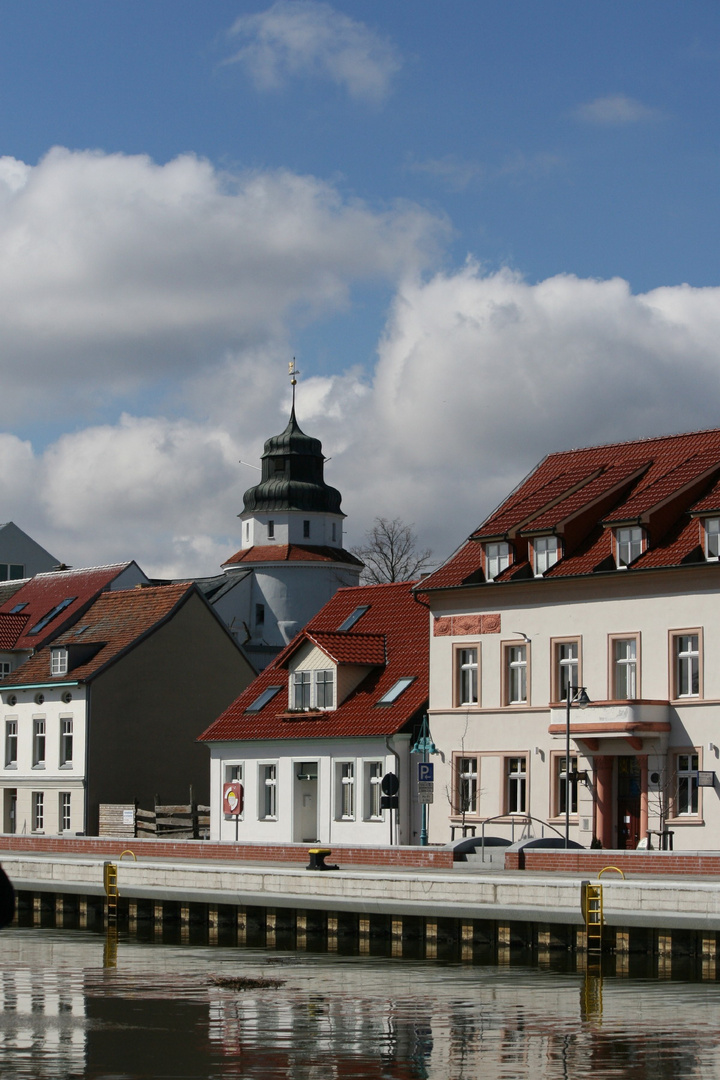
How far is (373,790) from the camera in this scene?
2042 inches

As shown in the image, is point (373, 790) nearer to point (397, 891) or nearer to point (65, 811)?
point (65, 811)

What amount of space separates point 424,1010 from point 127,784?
38.8 metres

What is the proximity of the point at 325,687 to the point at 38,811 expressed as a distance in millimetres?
16171

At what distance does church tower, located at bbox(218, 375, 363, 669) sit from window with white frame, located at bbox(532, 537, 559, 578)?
58586mm

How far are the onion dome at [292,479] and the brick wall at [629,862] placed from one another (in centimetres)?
7487

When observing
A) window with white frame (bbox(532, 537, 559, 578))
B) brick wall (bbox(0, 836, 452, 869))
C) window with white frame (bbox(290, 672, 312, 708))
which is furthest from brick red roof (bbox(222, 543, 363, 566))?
window with white frame (bbox(532, 537, 559, 578))

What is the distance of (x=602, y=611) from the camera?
4638 centimetres

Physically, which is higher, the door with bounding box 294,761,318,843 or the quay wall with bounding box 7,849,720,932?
the door with bounding box 294,761,318,843

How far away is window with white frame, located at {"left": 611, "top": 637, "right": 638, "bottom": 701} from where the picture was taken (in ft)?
150

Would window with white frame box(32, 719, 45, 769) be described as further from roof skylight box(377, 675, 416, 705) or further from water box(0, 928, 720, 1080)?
water box(0, 928, 720, 1080)

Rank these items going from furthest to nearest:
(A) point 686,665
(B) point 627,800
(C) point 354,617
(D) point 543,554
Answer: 1. (C) point 354,617
2. (D) point 543,554
3. (B) point 627,800
4. (A) point 686,665

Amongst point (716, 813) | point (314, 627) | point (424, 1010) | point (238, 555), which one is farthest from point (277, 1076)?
point (238, 555)

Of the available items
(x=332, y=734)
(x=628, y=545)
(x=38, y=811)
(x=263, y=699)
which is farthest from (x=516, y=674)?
(x=38, y=811)

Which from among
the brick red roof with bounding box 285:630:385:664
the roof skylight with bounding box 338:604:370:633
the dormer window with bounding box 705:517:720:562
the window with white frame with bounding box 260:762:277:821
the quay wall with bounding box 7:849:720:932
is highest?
the dormer window with bounding box 705:517:720:562
